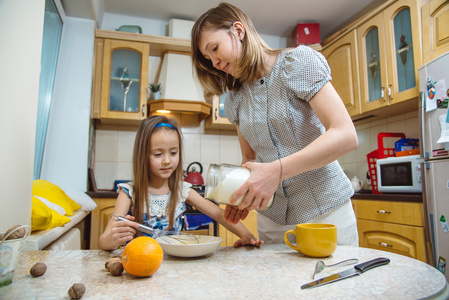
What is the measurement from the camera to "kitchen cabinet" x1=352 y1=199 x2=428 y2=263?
1877 millimetres

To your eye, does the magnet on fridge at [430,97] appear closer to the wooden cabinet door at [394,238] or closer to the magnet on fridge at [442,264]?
the wooden cabinet door at [394,238]

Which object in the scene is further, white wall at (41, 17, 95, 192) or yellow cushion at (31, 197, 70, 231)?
white wall at (41, 17, 95, 192)

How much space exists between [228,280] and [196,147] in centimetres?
261

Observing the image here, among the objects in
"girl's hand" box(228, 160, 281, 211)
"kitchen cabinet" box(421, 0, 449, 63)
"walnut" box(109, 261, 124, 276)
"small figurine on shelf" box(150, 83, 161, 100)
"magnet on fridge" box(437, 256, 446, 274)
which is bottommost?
"magnet on fridge" box(437, 256, 446, 274)

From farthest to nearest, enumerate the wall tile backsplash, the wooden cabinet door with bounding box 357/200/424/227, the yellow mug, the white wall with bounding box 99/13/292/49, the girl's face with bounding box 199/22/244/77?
the white wall with bounding box 99/13/292/49
the wall tile backsplash
the wooden cabinet door with bounding box 357/200/424/227
the girl's face with bounding box 199/22/244/77
the yellow mug

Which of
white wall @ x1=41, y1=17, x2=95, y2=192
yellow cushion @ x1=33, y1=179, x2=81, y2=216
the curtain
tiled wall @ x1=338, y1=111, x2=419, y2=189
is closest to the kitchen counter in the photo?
yellow cushion @ x1=33, y1=179, x2=81, y2=216

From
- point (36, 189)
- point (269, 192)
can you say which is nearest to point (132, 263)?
point (269, 192)

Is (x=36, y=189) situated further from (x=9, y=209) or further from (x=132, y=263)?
(x=132, y=263)

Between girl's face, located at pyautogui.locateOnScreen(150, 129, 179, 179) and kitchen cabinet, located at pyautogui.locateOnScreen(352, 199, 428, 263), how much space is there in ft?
5.27

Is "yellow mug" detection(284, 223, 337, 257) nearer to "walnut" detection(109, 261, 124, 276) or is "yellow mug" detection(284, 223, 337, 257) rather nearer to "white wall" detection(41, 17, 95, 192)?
"walnut" detection(109, 261, 124, 276)

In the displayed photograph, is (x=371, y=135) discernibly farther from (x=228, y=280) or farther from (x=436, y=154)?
(x=228, y=280)

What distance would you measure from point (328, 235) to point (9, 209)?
85 cm

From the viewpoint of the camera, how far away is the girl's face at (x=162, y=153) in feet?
3.75

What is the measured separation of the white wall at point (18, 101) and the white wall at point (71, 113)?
1.45 m
